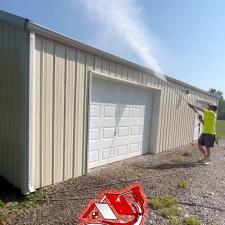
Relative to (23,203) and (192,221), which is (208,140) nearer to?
(192,221)

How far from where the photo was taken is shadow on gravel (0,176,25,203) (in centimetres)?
437

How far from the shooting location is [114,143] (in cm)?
715

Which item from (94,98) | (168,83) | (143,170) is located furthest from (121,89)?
(168,83)

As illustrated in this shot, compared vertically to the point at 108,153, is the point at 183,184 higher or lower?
lower

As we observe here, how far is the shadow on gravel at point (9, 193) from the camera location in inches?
172

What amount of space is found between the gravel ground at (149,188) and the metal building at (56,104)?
42 cm

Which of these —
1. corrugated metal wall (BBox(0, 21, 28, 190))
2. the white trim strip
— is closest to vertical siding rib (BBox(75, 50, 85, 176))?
the white trim strip

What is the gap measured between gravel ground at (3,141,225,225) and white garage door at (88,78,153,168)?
1.17 ft

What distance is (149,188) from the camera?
5125 mm

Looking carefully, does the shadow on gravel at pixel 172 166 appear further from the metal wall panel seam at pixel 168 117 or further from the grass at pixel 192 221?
the grass at pixel 192 221

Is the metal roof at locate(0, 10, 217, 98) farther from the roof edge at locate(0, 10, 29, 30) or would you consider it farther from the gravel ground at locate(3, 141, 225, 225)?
the gravel ground at locate(3, 141, 225, 225)

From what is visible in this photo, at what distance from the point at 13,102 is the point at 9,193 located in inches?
65.1

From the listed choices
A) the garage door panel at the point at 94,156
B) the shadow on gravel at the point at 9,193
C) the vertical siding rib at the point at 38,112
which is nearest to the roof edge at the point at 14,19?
the vertical siding rib at the point at 38,112

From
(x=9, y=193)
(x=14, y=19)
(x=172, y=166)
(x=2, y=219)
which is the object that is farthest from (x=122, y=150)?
(x=14, y=19)
